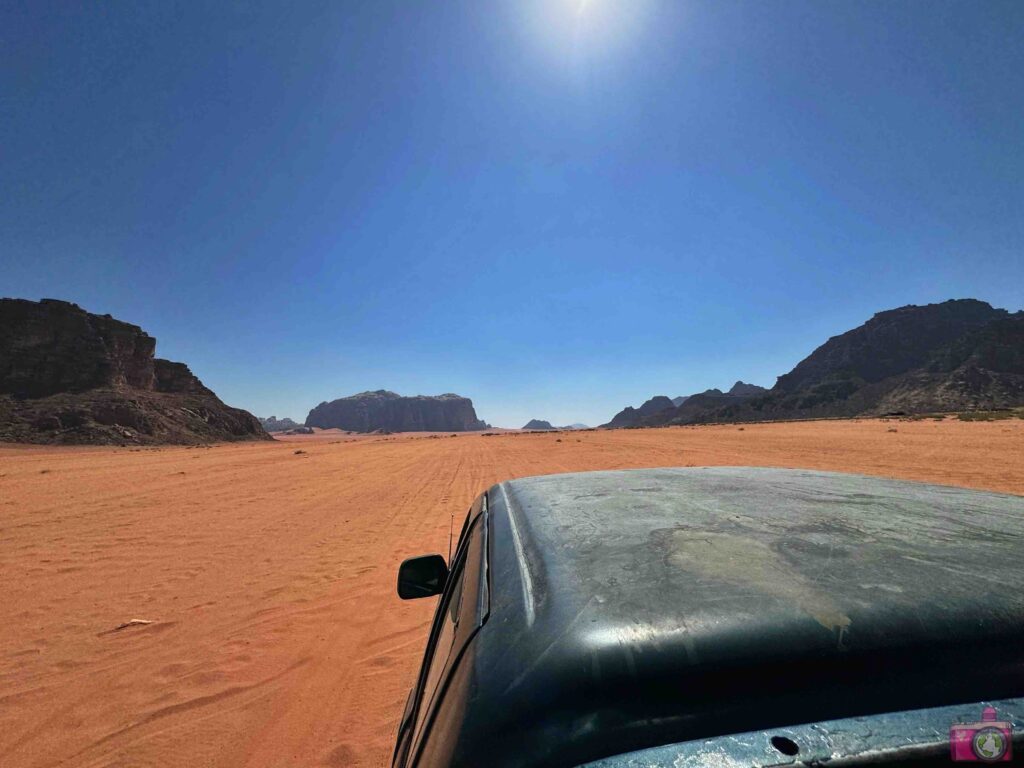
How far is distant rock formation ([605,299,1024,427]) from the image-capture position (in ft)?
222

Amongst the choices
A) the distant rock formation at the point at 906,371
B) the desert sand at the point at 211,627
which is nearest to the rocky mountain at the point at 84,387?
the desert sand at the point at 211,627

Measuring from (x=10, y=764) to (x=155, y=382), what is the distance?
243 feet

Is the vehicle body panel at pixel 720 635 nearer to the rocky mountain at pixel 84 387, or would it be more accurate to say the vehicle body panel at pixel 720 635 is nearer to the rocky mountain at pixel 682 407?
the rocky mountain at pixel 84 387

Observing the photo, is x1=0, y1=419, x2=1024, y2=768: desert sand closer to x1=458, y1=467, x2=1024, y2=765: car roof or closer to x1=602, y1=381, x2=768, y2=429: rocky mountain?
x1=458, y1=467, x2=1024, y2=765: car roof

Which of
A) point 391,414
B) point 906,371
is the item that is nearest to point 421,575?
point 906,371

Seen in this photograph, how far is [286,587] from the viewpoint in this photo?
539 centimetres

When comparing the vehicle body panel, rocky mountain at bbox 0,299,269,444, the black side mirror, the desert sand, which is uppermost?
rocky mountain at bbox 0,299,269,444

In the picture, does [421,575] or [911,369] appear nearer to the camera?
[421,575]

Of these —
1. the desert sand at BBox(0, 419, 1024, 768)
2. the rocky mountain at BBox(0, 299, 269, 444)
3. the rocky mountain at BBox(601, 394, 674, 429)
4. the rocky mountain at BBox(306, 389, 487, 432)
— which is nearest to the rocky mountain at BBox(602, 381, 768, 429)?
the rocky mountain at BBox(601, 394, 674, 429)

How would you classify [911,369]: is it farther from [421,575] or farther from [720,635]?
[720,635]

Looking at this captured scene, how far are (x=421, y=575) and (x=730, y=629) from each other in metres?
1.64

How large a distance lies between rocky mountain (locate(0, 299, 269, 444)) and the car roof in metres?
51.5

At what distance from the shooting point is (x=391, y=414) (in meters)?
181

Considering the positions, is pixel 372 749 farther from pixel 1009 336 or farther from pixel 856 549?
pixel 1009 336
